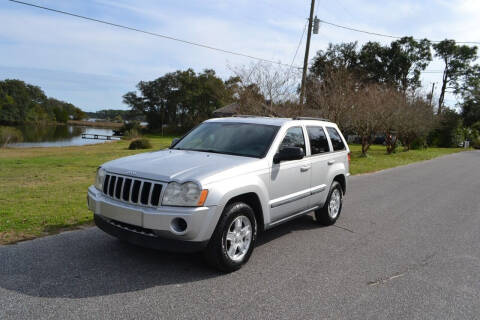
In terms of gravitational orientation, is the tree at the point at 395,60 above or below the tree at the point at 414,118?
above

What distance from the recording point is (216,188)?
3893mm

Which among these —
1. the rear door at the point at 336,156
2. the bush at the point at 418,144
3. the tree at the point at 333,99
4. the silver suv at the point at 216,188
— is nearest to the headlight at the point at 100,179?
the silver suv at the point at 216,188

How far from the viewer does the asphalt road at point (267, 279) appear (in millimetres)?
3369

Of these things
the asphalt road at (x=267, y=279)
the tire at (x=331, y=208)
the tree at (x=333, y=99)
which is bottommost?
the asphalt road at (x=267, y=279)

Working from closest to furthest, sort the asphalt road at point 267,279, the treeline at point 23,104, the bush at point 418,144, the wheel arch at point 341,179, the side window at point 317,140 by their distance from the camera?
the asphalt road at point 267,279, the side window at point 317,140, the wheel arch at point 341,179, the bush at point 418,144, the treeline at point 23,104

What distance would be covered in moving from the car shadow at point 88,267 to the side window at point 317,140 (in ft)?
8.33

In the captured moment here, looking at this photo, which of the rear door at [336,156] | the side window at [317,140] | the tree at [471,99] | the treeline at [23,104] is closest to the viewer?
the side window at [317,140]

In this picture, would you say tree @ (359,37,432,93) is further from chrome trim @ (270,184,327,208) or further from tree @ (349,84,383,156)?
chrome trim @ (270,184,327,208)

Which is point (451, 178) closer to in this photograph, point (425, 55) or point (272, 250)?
point (272, 250)

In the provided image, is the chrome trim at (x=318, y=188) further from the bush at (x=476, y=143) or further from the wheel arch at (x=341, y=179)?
the bush at (x=476, y=143)

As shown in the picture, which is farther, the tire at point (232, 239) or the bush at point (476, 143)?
the bush at point (476, 143)

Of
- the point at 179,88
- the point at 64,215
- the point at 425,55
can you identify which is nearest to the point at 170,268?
the point at 64,215

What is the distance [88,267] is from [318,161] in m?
3.60

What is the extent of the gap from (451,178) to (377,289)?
1247 cm
